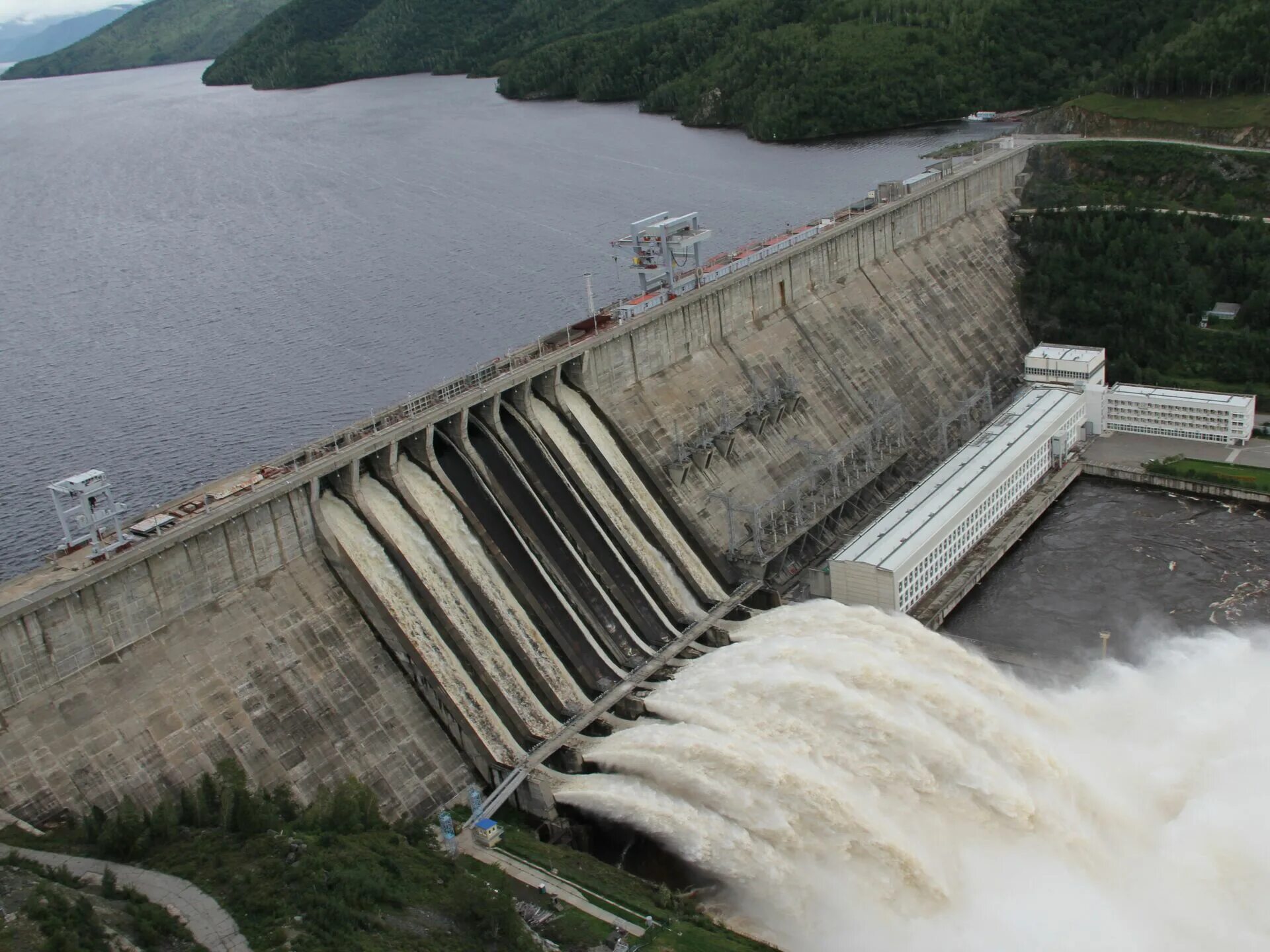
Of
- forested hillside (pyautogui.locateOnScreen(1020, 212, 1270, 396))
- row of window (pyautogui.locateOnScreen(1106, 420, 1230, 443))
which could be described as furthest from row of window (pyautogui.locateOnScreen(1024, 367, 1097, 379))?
forested hillside (pyautogui.locateOnScreen(1020, 212, 1270, 396))

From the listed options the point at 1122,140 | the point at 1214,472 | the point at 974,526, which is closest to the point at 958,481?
the point at 974,526

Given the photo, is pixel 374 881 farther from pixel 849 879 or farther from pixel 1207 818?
pixel 1207 818

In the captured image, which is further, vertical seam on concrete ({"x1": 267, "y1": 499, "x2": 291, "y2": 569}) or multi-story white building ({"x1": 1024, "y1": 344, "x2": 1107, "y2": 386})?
multi-story white building ({"x1": 1024, "y1": 344, "x2": 1107, "y2": 386})

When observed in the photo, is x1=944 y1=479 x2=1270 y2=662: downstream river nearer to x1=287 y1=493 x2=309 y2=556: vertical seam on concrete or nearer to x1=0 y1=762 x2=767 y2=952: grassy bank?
x1=0 y1=762 x2=767 y2=952: grassy bank

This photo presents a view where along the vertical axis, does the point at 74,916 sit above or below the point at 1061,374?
above

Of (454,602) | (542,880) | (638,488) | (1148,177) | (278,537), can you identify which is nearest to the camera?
(542,880)

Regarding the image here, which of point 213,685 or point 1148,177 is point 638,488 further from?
point 1148,177

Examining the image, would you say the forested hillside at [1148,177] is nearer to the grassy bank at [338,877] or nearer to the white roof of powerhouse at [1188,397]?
the white roof of powerhouse at [1188,397]
